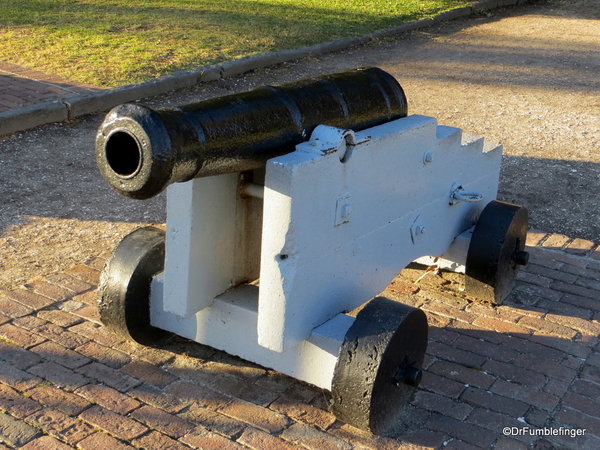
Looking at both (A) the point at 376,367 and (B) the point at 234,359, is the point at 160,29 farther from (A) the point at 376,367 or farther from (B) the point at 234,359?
(A) the point at 376,367

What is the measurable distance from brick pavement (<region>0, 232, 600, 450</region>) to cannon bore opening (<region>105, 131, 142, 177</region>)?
957 millimetres

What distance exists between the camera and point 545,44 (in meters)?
10.8

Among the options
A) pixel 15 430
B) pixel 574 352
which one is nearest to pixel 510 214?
pixel 574 352

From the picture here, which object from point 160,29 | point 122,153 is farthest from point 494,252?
point 160,29

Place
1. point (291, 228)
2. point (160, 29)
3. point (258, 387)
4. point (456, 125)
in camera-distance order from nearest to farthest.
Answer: point (291, 228), point (258, 387), point (456, 125), point (160, 29)

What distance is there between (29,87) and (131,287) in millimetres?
4539

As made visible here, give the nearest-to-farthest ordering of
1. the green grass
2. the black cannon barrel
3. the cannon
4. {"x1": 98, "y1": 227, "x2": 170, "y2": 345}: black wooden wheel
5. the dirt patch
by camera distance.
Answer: the black cannon barrel → the cannon → {"x1": 98, "y1": 227, "x2": 170, "y2": 345}: black wooden wheel → the dirt patch → the green grass

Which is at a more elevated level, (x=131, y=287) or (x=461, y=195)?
(x=461, y=195)

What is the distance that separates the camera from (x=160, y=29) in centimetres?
938

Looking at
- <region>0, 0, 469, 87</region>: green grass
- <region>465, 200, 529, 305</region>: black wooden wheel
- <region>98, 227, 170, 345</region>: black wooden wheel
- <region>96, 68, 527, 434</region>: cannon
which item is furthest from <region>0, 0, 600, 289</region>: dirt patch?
<region>96, 68, 527, 434</region>: cannon

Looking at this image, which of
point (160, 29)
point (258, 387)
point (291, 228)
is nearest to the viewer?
point (291, 228)

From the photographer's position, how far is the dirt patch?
15.1ft

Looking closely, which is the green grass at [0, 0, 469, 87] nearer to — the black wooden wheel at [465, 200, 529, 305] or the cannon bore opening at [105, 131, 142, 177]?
Result: the black wooden wheel at [465, 200, 529, 305]

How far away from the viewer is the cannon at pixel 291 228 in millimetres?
2457
